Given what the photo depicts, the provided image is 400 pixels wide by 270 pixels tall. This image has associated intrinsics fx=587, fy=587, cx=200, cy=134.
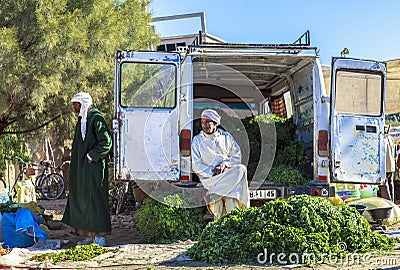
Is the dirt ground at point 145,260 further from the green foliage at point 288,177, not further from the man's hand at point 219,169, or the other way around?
the green foliage at point 288,177

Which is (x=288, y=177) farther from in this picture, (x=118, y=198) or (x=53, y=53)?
(x=118, y=198)

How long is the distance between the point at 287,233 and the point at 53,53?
532 cm

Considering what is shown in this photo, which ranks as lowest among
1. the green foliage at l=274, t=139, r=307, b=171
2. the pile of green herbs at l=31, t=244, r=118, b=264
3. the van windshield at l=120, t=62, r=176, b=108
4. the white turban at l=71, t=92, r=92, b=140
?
the pile of green herbs at l=31, t=244, r=118, b=264

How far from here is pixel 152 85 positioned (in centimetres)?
850

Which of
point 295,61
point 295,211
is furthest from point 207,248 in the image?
point 295,61

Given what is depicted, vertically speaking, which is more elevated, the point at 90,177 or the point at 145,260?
the point at 90,177

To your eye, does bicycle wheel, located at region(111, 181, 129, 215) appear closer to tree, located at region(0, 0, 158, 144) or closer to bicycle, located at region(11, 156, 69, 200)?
tree, located at region(0, 0, 158, 144)

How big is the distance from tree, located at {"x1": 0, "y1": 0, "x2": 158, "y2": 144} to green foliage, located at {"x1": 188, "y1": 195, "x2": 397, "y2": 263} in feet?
14.8

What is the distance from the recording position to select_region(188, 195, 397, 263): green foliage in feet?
18.9

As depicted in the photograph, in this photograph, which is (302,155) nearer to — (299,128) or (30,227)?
(299,128)

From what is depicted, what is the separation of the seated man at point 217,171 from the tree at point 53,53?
9.72 feet

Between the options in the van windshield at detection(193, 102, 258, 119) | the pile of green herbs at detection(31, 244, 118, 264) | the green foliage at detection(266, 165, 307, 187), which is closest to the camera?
the pile of green herbs at detection(31, 244, 118, 264)

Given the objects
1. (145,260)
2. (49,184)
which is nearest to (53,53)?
(145,260)

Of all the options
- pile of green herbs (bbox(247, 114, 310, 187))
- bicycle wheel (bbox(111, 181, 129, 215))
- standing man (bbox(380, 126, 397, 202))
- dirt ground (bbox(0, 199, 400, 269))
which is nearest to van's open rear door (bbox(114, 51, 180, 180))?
dirt ground (bbox(0, 199, 400, 269))
